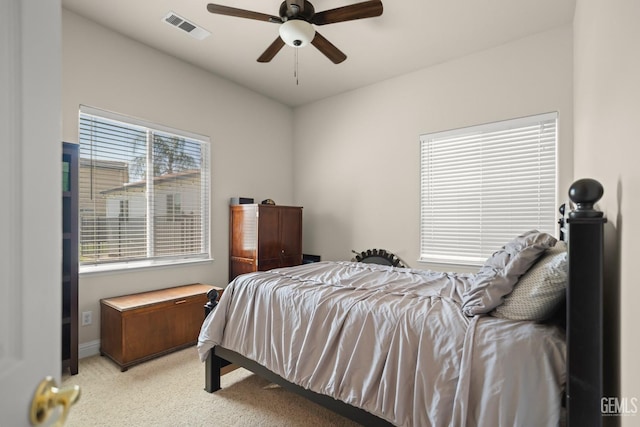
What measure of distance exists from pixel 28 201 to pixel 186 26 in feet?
9.96

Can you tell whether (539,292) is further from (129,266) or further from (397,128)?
(129,266)

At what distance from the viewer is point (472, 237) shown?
3.47 metres

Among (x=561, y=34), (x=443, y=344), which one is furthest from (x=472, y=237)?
(x=443, y=344)

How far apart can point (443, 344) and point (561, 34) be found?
3192mm

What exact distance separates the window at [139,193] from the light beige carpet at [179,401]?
3.53ft

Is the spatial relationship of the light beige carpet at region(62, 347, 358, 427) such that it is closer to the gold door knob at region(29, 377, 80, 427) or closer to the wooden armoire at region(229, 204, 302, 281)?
the wooden armoire at region(229, 204, 302, 281)

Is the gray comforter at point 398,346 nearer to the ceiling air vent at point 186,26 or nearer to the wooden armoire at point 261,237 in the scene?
the wooden armoire at point 261,237

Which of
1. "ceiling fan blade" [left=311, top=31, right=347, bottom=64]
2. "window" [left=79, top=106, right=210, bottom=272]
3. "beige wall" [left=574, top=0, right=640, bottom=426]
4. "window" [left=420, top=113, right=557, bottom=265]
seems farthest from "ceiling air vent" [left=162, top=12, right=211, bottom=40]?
"beige wall" [left=574, top=0, right=640, bottom=426]

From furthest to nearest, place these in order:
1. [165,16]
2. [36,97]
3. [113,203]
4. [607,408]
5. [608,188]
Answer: [113,203]
[165,16]
[608,188]
[607,408]
[36,97]

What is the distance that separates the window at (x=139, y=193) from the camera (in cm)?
296

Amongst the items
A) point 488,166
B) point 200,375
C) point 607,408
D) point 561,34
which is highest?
point 561,34

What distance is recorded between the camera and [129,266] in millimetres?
3180

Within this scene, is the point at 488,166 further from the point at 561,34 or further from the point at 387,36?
the point at 387,36

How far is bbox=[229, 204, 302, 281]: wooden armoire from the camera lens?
12.6 feet
